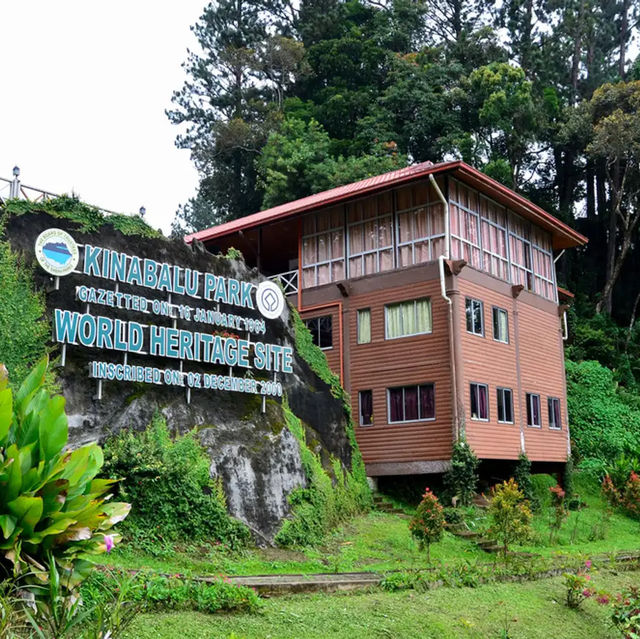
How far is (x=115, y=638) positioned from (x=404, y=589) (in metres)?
6.64

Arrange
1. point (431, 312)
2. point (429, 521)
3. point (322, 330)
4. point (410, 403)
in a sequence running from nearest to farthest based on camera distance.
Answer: point (429, 521), point (431, 312), point (410, 403), point (322, 330)

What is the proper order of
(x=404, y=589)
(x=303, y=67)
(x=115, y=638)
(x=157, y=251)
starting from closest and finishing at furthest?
1. (x=115, y=638)
2. (x=404, y=589)
3. (x=157, y=251)
4. (x=303, y=67)

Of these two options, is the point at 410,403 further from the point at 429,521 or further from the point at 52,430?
the point at 52,430

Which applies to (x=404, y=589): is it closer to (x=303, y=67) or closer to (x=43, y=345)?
(x=43, y=345)

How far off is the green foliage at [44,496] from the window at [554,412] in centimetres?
2115

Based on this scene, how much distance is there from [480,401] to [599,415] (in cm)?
1008

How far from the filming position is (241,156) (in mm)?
46438

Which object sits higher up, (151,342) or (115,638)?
(151,342)

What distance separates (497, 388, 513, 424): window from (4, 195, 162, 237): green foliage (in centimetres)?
1137

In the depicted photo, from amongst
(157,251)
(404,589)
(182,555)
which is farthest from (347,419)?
(404,589)

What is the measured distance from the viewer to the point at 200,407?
1784cm

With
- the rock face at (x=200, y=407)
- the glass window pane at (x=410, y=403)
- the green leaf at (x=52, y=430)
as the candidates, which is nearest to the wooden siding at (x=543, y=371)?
the glass window pane at (x=410, y=403)

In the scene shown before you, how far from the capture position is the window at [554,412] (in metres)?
26.9

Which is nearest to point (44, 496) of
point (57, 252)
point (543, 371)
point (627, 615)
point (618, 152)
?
point (627, 615)
